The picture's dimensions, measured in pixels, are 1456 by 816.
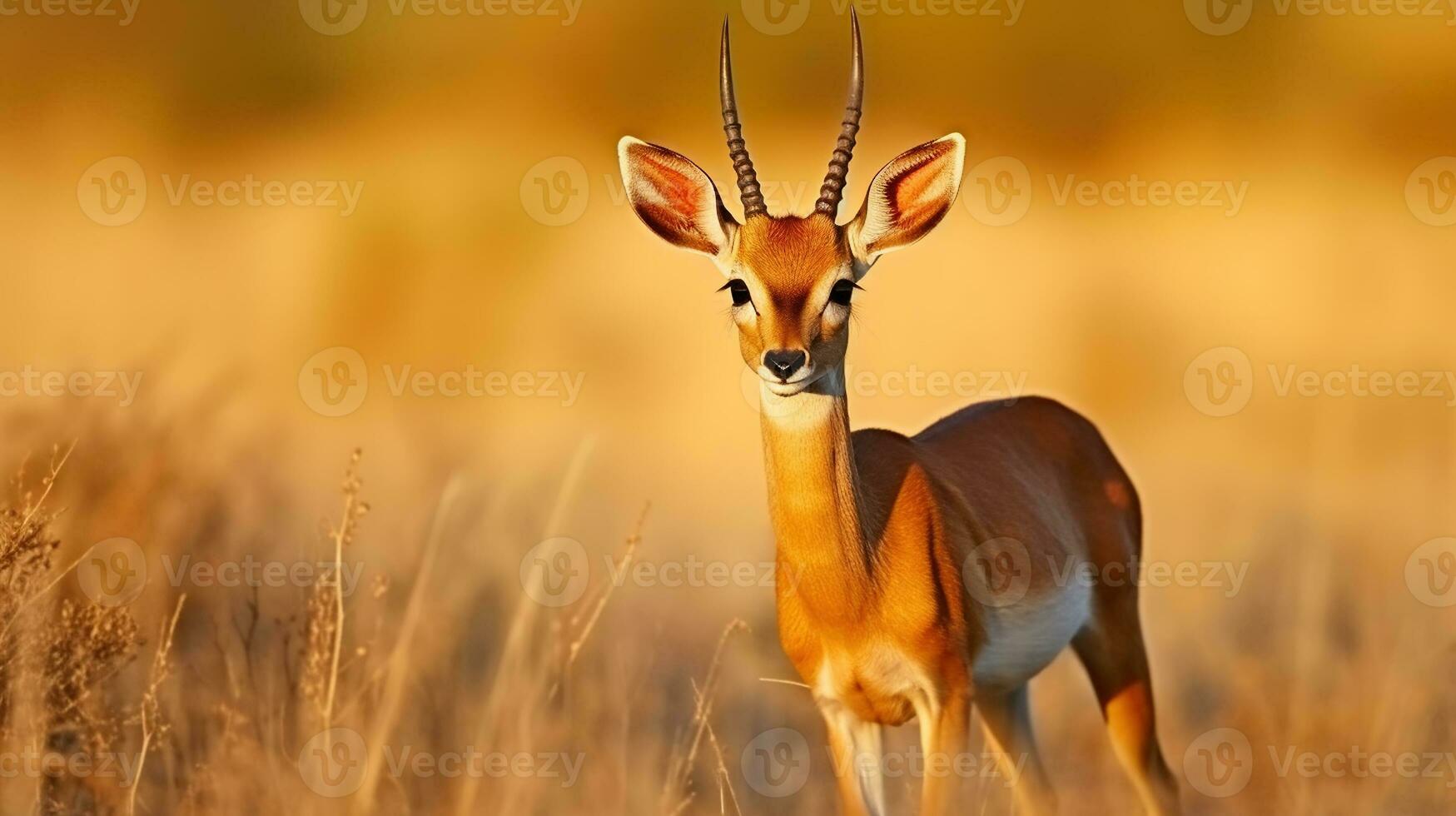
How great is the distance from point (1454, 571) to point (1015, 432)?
3.61 meters

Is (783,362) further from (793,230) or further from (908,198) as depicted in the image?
(908,198)

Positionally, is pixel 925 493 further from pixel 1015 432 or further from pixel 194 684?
pixel 194 684

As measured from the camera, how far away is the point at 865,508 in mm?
6469

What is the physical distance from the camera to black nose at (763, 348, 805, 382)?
599 cm

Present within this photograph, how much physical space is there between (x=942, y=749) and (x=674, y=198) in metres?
2.26

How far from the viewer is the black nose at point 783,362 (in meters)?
5.99

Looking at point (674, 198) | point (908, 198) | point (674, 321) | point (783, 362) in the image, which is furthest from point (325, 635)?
point (674, 321)

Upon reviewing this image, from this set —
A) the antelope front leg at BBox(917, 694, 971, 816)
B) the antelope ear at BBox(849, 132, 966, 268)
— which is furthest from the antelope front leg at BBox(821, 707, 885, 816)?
the antelope ear at BBox(849, 132, 966, 268)

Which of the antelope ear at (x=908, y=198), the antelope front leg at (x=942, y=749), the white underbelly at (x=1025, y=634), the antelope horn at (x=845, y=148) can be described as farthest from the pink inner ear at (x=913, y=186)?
the antelope front leg at (x=942, y=749)

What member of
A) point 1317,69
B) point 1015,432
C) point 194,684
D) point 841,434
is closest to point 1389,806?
point 1015,432

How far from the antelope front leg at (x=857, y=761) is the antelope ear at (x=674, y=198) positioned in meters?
1.72

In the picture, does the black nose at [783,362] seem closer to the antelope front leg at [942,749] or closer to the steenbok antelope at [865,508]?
the steenbok antelope at [865,508]

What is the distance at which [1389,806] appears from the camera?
7305 mm

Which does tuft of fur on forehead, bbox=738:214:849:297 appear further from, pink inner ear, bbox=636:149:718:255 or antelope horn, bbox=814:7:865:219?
pink inner ear, bbox=636:149:718:255
